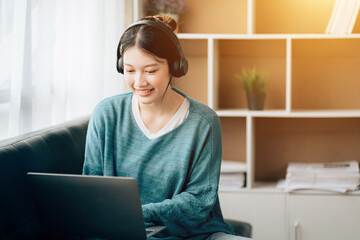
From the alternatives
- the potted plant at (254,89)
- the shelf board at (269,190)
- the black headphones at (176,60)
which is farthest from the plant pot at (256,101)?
the black headphones at (176,60)

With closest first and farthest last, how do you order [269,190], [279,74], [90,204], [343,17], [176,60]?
[90,204] → [176,60] → [343,17] → [269,190] → [279,74]

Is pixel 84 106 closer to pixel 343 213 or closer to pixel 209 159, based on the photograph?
pixel 209 159

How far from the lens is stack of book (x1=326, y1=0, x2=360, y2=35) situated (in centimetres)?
237

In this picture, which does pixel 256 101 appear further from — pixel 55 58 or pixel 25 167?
pixel 25 167

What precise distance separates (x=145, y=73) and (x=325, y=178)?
150 cm

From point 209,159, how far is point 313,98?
1476mm

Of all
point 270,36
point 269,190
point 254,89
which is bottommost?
point 269,190

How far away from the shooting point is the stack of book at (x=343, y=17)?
2.37 m

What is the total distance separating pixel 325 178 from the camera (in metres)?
2.49

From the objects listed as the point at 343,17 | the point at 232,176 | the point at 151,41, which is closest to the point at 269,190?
the point at 232,176

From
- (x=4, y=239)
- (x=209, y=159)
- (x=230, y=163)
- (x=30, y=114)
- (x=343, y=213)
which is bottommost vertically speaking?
(x=343, y=213)

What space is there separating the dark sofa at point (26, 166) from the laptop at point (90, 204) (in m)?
0.11

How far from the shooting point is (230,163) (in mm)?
2643

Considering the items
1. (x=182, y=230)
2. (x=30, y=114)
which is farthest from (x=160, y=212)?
(x=30, y=114)
